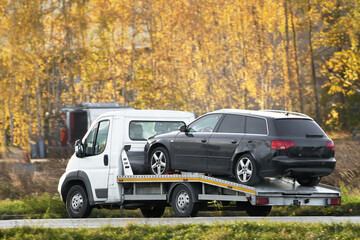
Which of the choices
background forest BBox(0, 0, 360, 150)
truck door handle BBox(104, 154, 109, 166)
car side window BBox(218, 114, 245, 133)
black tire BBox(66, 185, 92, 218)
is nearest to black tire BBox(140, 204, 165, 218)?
black tire BBox(66, 185, 92, 218)

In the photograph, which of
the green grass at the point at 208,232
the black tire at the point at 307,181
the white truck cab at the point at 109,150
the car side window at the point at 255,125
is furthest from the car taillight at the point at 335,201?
the white truck cab at the point at 109,150

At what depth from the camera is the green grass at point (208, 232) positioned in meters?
11.2

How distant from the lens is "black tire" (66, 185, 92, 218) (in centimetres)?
1648

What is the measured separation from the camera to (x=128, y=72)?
4412 cm

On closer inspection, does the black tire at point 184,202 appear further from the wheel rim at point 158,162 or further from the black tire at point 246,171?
the black tire at point 246,171

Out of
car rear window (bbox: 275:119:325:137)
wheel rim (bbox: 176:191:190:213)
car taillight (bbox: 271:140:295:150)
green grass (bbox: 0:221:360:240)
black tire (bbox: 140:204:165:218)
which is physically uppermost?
car rear window (bbox: 275:119:325:137)

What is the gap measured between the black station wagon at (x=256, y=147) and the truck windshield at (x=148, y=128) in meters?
1.28

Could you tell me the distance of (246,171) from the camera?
43.9 feet

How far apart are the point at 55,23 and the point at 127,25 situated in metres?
4.86

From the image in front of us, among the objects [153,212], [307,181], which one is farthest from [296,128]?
[153,212]

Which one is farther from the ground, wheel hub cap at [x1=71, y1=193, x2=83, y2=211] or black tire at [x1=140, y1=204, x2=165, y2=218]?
wheel hub cap at [x1=71, y1=193, x2=83, y2=211]

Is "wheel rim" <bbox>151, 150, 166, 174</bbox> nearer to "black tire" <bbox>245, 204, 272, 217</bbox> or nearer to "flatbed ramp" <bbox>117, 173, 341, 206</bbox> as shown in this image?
"flatbed ramp" <bbox>117, 173, 341, 206</bbox>

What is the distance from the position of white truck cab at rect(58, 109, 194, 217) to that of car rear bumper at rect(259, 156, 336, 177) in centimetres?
358

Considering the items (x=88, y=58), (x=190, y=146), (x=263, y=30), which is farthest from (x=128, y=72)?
(x=190, y=146)
